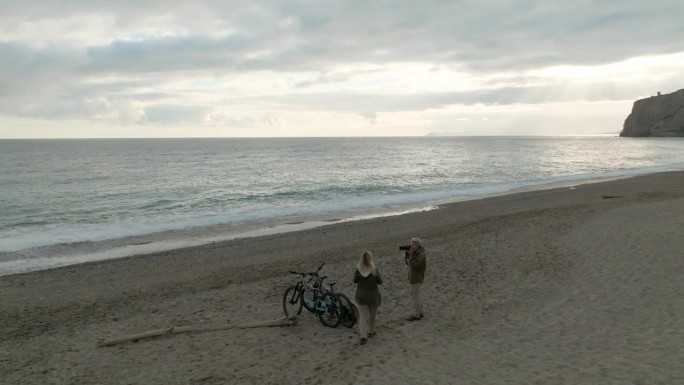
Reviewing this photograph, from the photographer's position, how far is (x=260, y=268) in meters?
15.0

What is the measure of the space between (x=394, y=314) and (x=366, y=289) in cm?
192

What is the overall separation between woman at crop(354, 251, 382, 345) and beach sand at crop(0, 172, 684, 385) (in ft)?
1.22

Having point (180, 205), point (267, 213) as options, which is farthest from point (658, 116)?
point (180, 205)

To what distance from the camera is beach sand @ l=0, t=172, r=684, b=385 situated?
7297 mm

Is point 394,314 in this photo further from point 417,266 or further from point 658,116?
point 658,116

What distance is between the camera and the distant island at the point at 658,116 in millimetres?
147375

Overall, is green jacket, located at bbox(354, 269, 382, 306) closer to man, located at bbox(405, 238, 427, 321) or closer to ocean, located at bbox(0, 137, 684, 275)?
man, located at bbox(405, 238, 427, 321)

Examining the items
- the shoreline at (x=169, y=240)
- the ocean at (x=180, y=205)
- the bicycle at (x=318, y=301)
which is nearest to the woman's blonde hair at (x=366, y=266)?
the bicycle at (x=318, y=301)

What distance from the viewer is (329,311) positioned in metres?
9.14

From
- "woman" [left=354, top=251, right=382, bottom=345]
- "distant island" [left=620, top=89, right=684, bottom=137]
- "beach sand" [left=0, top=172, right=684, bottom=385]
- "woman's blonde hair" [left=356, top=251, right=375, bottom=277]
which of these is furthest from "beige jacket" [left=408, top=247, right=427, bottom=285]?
"distant island" [left=620, top=89, right=684, bottom=137]

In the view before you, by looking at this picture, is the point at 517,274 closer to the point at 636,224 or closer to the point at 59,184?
the point at 636,224

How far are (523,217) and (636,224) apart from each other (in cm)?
514

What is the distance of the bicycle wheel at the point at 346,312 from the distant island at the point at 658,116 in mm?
171763

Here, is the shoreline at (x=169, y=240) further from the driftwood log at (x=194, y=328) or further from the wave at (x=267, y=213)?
the driftwood log at (x=194, y=328)
